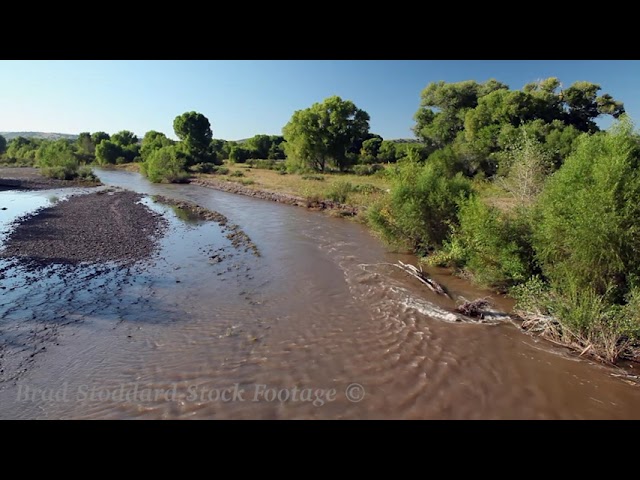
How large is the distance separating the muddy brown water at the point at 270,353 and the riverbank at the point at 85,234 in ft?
6.95

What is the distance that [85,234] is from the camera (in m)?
17.6

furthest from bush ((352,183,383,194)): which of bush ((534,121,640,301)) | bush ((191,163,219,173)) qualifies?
bush ((191,163,219,173))

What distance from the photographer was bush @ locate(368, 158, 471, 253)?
43.9 ft

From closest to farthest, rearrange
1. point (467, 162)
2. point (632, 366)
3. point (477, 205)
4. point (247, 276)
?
point (632, 366) → point (477, 205) → point (247, 276) → point (467, 162)

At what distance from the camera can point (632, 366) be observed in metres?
7.14

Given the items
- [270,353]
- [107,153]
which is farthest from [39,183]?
[270,353]

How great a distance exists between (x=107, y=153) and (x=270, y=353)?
260 feet

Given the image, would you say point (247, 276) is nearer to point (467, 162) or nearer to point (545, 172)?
point (545, 172)

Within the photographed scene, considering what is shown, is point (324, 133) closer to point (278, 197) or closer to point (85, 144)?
point (278, 197)

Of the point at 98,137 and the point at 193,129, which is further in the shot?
the point at 98,137

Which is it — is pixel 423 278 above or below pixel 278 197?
below

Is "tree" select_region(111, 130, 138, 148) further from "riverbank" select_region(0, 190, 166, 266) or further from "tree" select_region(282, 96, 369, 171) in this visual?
"riverbank" select_region(0, 190, 166, 266)
